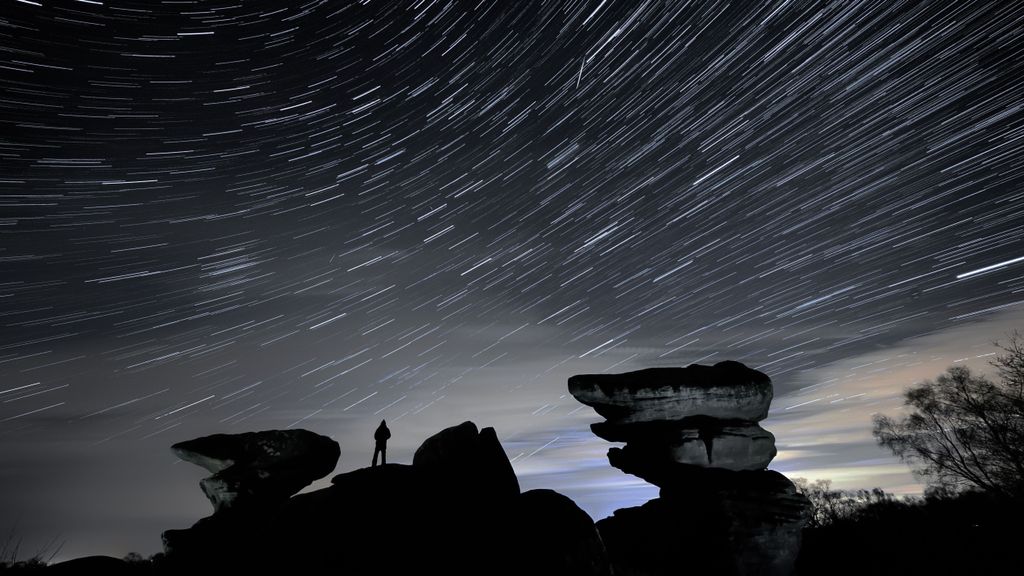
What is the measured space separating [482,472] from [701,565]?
1089 centimetres

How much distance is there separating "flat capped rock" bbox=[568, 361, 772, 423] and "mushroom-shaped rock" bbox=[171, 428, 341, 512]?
40.8ft

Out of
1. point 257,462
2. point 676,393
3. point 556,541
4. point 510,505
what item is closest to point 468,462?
point 510,505

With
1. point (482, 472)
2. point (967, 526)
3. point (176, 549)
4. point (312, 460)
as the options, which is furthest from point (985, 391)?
point (176, 549)

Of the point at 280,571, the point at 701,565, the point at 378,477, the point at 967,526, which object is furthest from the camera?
the point at 967,526

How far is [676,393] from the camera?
20.7 meters

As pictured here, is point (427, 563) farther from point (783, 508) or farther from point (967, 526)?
point (967, 526)

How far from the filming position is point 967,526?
2481 cm

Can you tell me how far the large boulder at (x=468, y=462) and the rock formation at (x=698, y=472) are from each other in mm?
6700

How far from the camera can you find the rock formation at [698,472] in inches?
740

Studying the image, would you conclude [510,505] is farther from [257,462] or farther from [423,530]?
[257,462]

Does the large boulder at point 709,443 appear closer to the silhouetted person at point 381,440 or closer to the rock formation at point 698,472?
the rock formation at point 698,472

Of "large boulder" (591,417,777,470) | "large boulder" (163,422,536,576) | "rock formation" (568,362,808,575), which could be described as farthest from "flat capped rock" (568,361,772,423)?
"large boulder" (163,422,536,576)

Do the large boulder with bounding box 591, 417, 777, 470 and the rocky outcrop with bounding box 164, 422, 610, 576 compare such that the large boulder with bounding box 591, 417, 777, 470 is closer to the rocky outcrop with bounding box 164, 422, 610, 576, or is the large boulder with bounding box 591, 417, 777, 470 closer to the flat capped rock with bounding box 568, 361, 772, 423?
the flat capped rock with bounding box 568, 361, 772, 423

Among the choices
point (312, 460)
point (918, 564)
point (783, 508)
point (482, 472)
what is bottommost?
point (918, 564)
